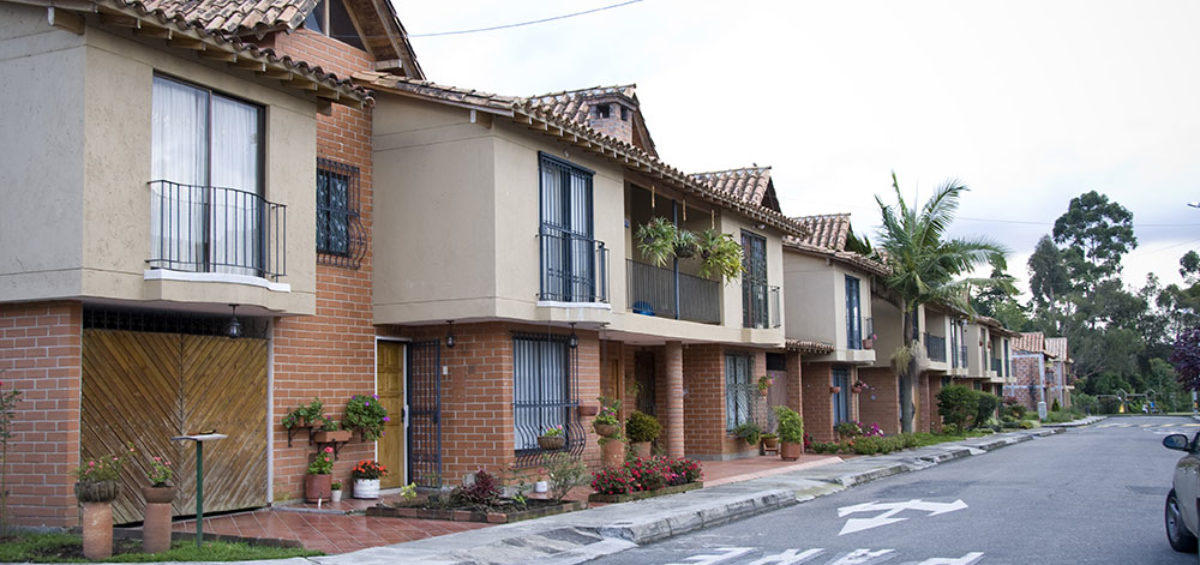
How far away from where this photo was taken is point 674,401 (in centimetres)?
2084

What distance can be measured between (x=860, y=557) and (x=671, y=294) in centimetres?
1059

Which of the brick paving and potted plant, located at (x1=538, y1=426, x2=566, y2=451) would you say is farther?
potted plant, located at (x1=538, y1=426, x2=566, y2=451)

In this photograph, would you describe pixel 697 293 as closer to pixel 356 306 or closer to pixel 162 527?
pixel 356 306

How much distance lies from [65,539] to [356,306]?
5.55m

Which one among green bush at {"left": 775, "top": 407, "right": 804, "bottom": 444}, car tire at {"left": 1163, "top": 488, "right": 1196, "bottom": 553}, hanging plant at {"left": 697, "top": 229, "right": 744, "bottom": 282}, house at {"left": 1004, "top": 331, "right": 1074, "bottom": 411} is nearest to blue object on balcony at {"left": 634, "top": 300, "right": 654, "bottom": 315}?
hanging plant at {"left": 697, "top": 229, "right": 744, "bottom": 282}

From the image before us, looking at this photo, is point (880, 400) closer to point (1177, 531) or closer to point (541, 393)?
point (541, 393)

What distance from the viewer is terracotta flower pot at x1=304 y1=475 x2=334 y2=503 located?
13.6m

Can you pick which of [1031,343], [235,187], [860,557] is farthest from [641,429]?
[1031,343]

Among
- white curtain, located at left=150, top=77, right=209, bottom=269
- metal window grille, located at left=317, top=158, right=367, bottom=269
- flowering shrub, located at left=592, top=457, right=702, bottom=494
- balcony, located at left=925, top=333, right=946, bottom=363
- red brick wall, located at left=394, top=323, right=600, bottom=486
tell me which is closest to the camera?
white curtain, located at left=150, top=77, right=209, bottom=269

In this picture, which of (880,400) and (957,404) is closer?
(880,400)

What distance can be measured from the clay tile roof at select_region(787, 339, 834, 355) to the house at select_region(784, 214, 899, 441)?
0.04 m

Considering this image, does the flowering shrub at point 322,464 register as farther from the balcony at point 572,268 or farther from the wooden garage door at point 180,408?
the balcony at point 572,268

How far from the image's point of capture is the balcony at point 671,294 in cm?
1911

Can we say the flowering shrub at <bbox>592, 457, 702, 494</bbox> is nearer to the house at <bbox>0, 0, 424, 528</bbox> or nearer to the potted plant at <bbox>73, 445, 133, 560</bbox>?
the house at <bbox>0, 0, 424, 528</bbox>
